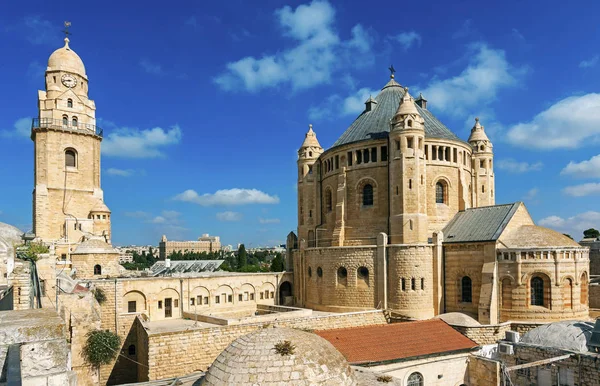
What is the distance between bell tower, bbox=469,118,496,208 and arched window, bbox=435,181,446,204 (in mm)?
5659

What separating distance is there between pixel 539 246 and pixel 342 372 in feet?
68.7

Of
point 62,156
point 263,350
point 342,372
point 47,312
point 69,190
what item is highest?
point 62,156

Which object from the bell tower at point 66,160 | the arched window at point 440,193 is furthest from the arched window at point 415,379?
the bell tower at point 66,160

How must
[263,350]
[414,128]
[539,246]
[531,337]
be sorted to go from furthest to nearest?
[414,128] → [539,246] → [531,337] → [263,350]

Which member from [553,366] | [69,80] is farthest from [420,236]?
[69,80]

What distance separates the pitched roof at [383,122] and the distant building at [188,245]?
4834 inches

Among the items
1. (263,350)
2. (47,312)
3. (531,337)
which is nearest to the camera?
(47,312)

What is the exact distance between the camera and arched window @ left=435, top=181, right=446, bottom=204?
1361 inches

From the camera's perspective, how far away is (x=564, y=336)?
707 inches

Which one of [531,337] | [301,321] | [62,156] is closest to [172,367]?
[301,321]

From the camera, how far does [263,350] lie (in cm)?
1022

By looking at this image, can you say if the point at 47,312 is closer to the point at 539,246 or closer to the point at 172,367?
the point at 172,367

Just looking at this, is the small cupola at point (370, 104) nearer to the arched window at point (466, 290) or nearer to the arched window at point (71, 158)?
the arched window at point (466, 290)

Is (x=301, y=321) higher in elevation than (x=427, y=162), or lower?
lower
